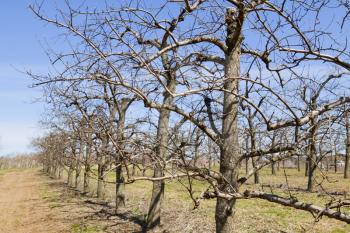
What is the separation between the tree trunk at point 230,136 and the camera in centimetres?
591

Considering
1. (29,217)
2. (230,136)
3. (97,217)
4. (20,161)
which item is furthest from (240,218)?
(20,161)

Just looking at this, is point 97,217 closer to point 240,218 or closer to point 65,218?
point 65,218

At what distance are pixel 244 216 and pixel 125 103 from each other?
30.6ft

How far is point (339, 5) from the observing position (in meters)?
5.01

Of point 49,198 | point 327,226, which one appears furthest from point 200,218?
point 49,198

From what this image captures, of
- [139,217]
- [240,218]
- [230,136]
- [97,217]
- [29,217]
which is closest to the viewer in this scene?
[230,136]

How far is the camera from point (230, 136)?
612 cm

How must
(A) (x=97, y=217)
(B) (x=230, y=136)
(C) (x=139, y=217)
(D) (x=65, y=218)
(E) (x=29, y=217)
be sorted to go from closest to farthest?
1. (B) (x=230, y=136)
2. (C) (x=139, y=217)
3. (A) (x=97, y=217)
4. (D) (x=65, y=218)
5. (E) (x=29, y=217)

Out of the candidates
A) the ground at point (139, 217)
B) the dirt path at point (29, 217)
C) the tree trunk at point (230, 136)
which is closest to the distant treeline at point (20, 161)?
the dirt path at point (29, 217)

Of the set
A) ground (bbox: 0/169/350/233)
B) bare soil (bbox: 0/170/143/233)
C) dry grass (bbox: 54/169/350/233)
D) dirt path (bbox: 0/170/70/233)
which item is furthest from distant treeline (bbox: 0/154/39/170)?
dry grass (bbox: 54/169/350/233)

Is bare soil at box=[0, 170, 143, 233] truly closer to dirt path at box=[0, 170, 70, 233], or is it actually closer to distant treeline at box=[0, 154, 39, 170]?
dirt path at box=[0, 170, 70, 233]

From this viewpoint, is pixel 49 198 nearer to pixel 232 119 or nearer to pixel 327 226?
pixel 327 226

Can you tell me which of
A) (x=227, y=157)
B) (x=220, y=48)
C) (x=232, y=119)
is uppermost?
(x=220, y=48)

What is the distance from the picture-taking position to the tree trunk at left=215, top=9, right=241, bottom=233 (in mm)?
5910
